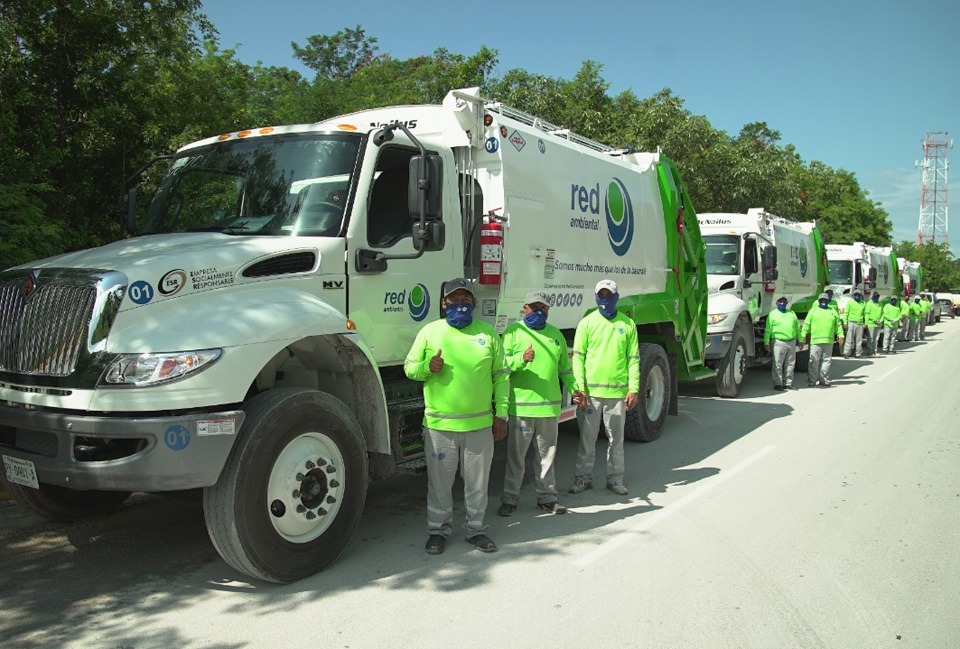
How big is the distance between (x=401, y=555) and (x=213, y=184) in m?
2.87

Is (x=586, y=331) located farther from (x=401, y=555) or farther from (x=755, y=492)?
(x=401, y=555)

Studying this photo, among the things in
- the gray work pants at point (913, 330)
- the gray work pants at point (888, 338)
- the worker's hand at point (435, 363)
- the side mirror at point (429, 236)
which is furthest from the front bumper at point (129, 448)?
the gray work pants at point (913, 330)

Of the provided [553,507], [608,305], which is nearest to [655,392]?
[608,305]

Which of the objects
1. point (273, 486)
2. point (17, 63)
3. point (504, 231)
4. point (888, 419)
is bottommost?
point (888, 419)

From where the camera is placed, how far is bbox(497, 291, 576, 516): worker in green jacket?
5859 mm

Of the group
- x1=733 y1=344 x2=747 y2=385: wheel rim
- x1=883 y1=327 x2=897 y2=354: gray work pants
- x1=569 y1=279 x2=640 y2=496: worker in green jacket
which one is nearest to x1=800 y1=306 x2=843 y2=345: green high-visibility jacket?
x1=733 y1=344 x2=747 y2=385: wheel rim

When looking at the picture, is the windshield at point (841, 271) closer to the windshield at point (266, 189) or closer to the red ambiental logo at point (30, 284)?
the windshield at point (266, 189)

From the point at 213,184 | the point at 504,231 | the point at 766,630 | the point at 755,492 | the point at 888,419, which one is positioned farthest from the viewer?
the point at 888,419

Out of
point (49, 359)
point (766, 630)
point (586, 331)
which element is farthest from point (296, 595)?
point (586, 331)

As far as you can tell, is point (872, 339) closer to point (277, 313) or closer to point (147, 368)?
point (277, 313)

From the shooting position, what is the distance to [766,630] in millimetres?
3984

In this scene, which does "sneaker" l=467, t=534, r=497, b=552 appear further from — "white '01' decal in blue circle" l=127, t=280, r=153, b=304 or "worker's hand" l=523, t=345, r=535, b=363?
"white '01' decal in blue circle" l=127, t=280, r=153, b=304

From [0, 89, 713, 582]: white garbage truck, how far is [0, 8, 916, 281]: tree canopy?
2954mm

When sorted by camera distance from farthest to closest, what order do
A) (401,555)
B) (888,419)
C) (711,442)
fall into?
(888,419), (711,442), (401,555)
